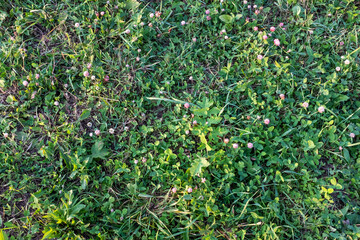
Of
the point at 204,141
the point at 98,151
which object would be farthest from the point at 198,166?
the point at 98,151

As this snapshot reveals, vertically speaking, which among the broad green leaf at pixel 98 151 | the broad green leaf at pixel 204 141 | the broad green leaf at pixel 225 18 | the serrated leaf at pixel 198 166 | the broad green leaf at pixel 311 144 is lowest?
the broad green leaf at pixel 311 144

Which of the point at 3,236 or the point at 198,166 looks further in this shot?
the point at 198,166

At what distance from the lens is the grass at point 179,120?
2006 millimetres

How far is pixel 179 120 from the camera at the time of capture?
2336 mm

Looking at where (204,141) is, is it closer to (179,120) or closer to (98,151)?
(179,120)

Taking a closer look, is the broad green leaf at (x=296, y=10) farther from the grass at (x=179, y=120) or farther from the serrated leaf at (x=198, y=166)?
the serrated leaf at (x=198, y=166)

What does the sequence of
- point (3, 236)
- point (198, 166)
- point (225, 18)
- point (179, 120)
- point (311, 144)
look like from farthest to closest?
point (225, 18) < point (179, 120) < point (311, 144) < point (198, 166) < point (3, 236)

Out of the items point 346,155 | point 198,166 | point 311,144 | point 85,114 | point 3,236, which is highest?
point 85,114

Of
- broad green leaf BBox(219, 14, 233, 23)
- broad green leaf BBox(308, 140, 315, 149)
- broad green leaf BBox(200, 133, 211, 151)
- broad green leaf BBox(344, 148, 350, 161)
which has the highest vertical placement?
broad green leaf BBox(219, 14, 233, 23)

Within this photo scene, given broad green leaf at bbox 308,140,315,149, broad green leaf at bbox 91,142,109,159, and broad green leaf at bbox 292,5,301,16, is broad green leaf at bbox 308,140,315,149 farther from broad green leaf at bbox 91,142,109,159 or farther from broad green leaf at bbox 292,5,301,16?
broad green leaf at bbox 91,142,109,159

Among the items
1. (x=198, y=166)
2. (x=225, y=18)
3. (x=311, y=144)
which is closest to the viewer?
(x=198, y=166)

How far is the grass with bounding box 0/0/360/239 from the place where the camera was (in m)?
2.01

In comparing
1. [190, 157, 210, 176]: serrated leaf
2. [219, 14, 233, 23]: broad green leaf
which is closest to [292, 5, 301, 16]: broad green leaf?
[219, 14, 233, 23]: broad green leaf

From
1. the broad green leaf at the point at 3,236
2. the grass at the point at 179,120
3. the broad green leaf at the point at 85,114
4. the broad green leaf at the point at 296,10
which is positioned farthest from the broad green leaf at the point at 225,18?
the broad green leaf at the point at 3,236
